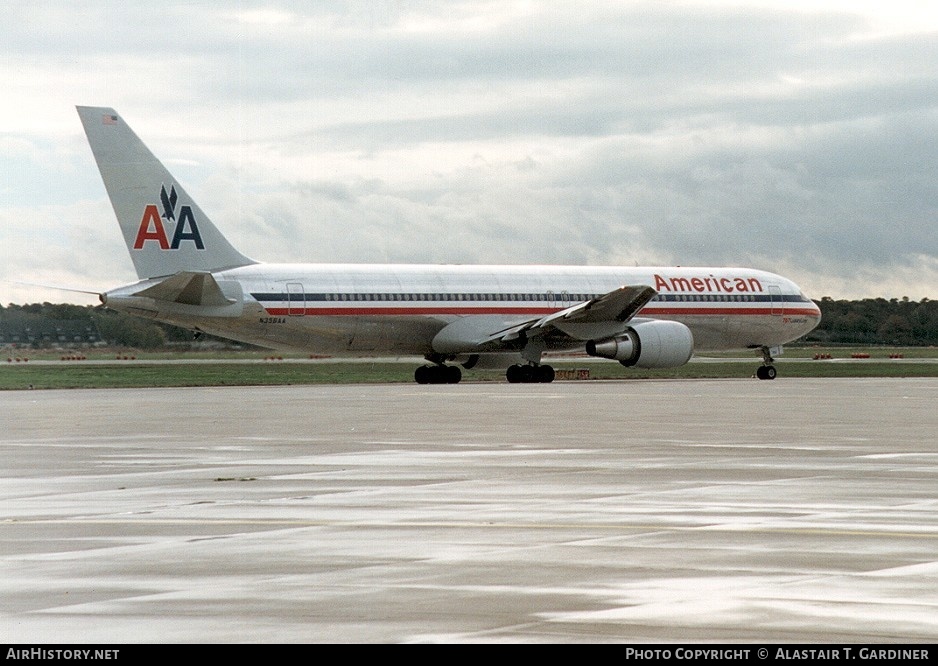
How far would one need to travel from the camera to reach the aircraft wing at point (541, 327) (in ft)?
177

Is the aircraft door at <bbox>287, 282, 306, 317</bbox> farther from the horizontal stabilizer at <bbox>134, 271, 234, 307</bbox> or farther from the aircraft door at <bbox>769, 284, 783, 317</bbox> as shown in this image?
the aircraft door at <bbox>769, 284, 783, 317</bbox>

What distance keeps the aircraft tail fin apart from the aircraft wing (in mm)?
9123

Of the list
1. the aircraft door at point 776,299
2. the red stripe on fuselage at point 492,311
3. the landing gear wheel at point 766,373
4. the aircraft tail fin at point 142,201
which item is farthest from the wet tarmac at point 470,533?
the aircraft door at point 776,299

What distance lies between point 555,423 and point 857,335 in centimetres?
9938

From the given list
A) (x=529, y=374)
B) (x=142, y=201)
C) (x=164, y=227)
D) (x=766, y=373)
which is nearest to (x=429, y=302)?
(x=529, y=374)

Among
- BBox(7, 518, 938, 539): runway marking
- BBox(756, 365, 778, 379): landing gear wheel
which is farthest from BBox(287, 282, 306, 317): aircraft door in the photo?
BBox(7, 518, 938, 539): runway marking

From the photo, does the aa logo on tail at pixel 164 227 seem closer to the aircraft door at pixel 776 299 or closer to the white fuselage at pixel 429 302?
the white fuselage at pixel 429 302

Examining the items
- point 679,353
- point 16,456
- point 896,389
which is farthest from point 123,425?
point 679,353

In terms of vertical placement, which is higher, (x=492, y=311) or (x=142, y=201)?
(x=142, y=201)

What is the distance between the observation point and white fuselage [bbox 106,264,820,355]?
50844 mm

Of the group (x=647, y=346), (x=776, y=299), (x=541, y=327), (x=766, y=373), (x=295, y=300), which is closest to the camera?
(x=295, y=300)

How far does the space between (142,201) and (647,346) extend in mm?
17279

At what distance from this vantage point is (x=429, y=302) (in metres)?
54.4

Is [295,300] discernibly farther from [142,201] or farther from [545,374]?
[545,374]
